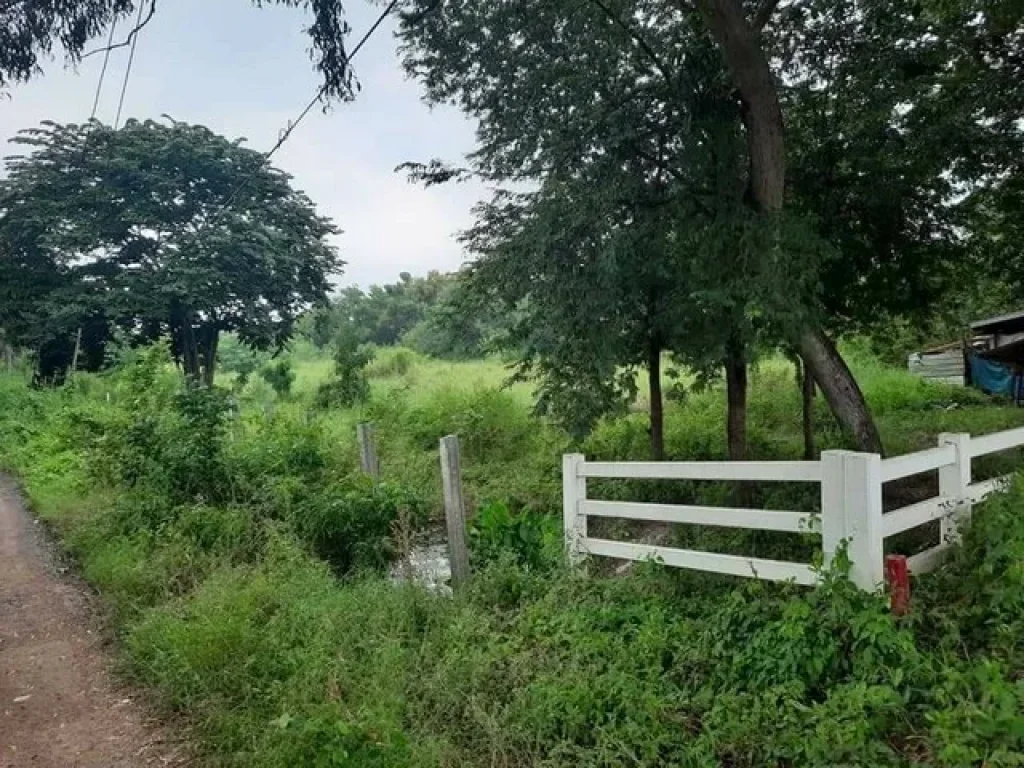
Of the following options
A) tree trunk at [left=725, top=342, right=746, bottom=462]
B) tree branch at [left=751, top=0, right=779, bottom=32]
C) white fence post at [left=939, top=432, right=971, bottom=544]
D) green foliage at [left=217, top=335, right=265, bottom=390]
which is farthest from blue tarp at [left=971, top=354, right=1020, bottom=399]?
green foliage at [left=217, top=335, right=265, bottom=390]

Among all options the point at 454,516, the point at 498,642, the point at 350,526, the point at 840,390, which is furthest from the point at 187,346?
the point at 498,642

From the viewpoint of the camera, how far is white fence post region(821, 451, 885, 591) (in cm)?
312

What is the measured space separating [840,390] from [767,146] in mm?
2460

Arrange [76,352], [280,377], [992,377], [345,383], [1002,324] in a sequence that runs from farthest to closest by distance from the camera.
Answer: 1. [280,377]
2. [76,352]
3. [992,377]
4. [345,383]
5. [1002,324]

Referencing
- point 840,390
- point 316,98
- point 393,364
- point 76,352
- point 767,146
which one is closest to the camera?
point 316,98

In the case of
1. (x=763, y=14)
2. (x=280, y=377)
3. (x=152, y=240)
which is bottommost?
(x=280, y=377)

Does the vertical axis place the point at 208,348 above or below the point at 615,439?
above

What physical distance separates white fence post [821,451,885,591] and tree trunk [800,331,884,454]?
11.9 ft

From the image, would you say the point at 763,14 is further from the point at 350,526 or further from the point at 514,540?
the point at 350,526

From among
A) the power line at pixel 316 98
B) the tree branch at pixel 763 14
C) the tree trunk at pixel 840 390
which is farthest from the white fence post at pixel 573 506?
the tree branch at pixel 763 14

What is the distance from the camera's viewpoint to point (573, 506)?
492 cm

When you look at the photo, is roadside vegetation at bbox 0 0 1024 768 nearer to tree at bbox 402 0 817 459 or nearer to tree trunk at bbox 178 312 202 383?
tree at bbox 402 0 817 459

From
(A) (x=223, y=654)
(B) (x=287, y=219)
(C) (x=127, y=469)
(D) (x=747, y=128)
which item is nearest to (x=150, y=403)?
(C) (x=127, y=469)

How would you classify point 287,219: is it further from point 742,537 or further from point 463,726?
point 463,726
